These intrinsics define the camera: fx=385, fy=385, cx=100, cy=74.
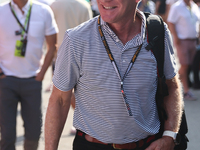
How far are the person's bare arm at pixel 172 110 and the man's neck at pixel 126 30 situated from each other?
0.42 meters

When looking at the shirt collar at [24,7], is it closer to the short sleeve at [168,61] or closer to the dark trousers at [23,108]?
the dark trousers at [23,108]

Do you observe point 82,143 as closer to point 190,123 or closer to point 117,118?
point 117,118

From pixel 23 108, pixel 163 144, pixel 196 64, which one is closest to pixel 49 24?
pixel 23 108

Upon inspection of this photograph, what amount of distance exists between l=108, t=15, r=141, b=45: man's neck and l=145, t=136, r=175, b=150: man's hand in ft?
2.16

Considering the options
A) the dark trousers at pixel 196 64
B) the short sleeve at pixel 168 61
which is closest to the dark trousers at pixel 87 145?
the short sleeve at pixel 168 61

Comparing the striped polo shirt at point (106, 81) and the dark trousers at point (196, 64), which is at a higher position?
the striped polo shirt at point (106, 81)

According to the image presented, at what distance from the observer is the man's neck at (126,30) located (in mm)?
2377

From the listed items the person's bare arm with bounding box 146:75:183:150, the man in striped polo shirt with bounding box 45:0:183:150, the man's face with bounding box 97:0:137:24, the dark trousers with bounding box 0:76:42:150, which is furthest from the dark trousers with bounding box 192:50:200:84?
the man's face with bounding box 97:0:137:24

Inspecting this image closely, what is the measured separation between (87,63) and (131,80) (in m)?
0.28

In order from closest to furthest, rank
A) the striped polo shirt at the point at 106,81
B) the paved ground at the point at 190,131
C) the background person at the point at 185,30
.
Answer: the striped polo shirt at the point at 106,81 → the paved ground at the point at 190,131 → the background person at the point at 185,30

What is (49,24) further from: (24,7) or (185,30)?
(185,30)

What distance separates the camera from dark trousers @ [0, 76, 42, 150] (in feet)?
Result: 13.5

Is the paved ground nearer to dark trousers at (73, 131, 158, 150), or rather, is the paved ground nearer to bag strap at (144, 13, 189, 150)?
dark trousers at (73, 131, 158, 150)

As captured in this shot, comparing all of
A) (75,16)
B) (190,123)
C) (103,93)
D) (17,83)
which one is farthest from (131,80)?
(190,123)
